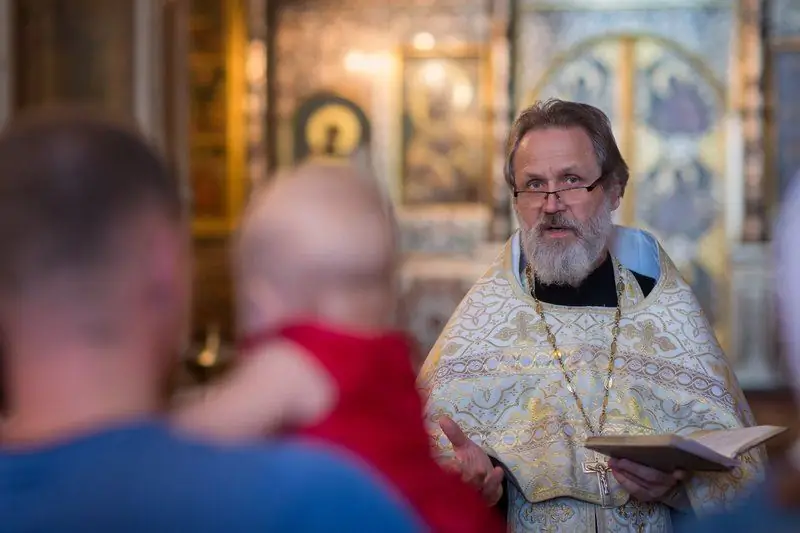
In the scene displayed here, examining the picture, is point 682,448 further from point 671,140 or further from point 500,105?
point 671,140

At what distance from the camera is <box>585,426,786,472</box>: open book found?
2.31 meters

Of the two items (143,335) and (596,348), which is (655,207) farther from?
(143,335)

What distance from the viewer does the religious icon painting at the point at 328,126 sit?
11422 millimetres

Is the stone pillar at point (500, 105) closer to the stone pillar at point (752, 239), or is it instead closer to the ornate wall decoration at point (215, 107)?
the stone pillar at point (752, 239)

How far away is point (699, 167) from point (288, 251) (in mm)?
10328

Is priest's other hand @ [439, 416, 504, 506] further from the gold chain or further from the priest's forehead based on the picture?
the priest's forehead

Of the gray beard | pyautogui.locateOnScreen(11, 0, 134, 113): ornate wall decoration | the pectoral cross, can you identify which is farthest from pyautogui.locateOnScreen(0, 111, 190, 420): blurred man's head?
pyautogui.locateOnScreen(11, 0, 134, 113): ornate wall decoration

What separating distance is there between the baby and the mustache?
1.83 metres

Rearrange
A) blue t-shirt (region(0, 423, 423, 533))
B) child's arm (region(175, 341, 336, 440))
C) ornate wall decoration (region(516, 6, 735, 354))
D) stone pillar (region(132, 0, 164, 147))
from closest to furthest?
blue t-shirt (region(0, 423, 423, 533)) → child's arm (region(175, 341, 336, 440)) → stone pillar (region(132, 0, 164, 147)) → ornate wall decoration (region(516, 6, 735, 354))

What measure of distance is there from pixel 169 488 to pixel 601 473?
1997 mm

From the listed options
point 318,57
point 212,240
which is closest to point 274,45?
point 318,57

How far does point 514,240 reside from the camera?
3.35 metres

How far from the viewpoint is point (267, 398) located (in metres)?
1.29

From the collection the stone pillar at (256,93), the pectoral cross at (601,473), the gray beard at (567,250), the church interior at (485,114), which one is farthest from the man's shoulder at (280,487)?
the stone pillar at (256,93)
